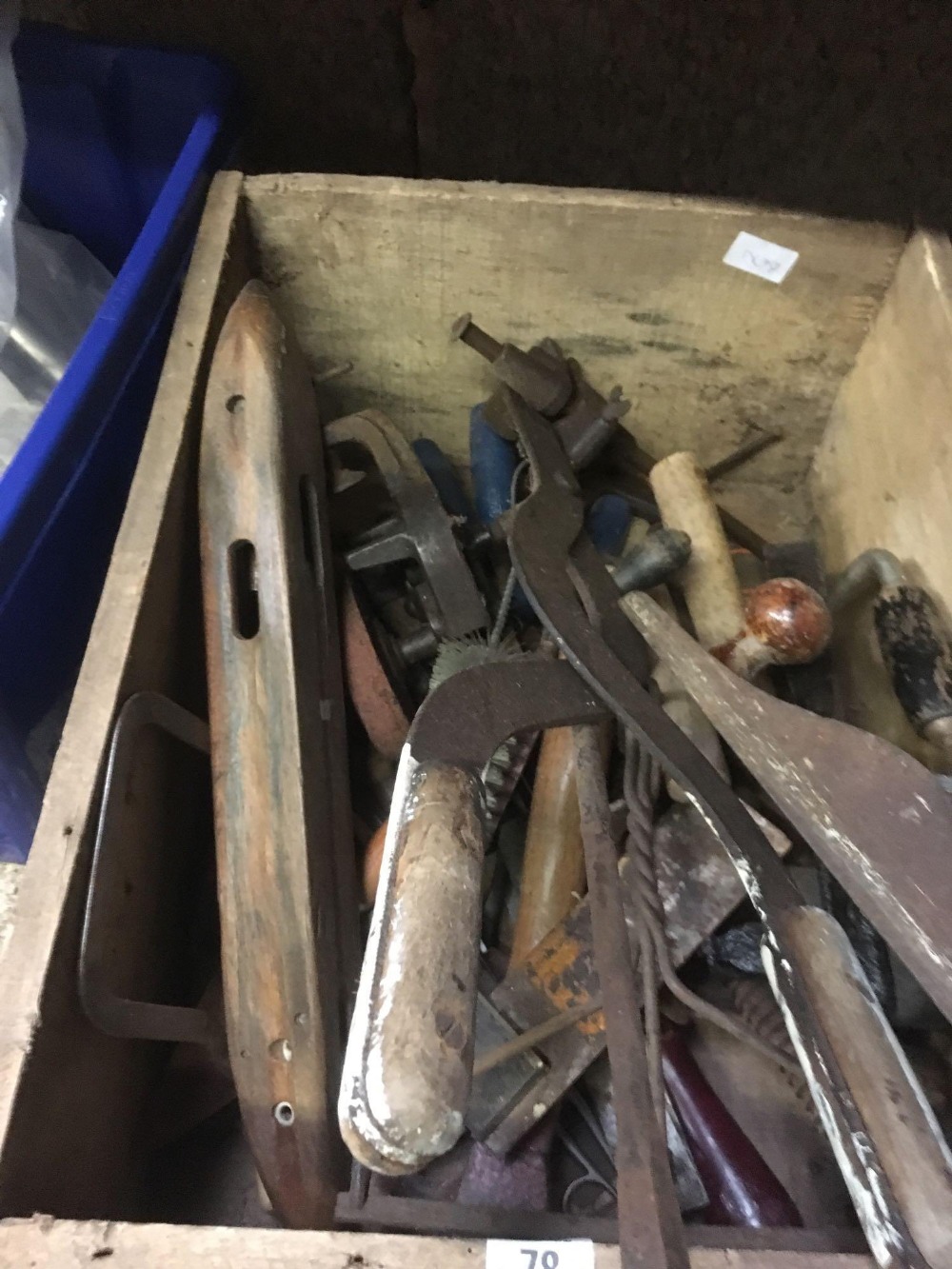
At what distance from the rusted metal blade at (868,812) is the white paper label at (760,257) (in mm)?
505

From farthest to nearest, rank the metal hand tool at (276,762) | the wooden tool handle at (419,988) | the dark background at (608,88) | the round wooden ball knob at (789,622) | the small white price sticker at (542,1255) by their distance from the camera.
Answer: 1. the dark background at (608,88)
2. the round wooden ball knob at (789,622)
3. the metal hand tool at (276,762)
4. the small white price sticker at (542,1255)
5. the wooden tool handle at (419,988)

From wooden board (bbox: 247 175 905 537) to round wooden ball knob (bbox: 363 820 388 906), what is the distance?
1.90 feet

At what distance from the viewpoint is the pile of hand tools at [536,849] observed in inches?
18.8

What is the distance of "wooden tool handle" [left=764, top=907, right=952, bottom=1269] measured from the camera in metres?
0.45

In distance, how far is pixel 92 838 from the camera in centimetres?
61

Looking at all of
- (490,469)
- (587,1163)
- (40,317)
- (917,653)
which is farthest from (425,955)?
(40,317)

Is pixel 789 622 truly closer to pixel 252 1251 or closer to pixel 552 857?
pixel 552 857

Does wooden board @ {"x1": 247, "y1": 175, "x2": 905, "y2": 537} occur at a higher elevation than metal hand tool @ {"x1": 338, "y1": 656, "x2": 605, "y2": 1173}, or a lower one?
higher

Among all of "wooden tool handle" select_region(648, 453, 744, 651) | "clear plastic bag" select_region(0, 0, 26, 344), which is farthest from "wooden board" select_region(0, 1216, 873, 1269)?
"clear plastic bag" select_region(0, 0, 26, 344)

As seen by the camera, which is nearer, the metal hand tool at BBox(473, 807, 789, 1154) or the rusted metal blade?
the rusted metal blade

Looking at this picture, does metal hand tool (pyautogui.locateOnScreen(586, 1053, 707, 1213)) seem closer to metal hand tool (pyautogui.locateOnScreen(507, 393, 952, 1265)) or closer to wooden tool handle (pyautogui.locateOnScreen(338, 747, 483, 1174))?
metal hand tool (pyautogui.locateOnScreen(507, 393, 952, 1265))

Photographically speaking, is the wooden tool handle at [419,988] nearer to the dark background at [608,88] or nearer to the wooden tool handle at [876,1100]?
the wooden tool handle at [876,1100]

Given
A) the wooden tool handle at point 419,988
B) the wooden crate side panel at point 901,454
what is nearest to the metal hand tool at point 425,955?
the wooden tool handle at point 419,988

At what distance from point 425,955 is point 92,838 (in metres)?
0.31
